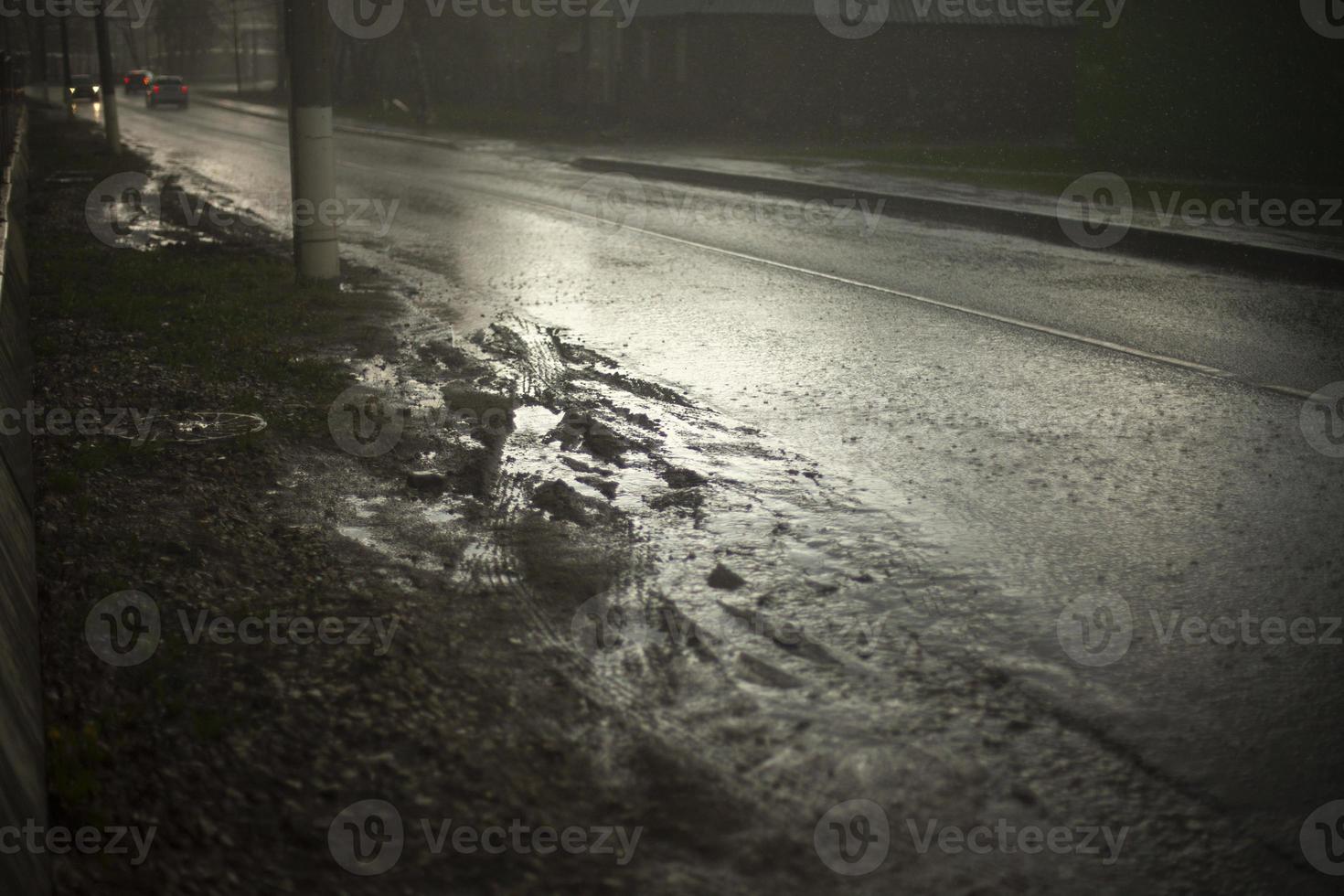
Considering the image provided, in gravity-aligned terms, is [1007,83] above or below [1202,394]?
above

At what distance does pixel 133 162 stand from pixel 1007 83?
22860 millimetres

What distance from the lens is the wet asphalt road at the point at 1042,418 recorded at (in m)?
3.63

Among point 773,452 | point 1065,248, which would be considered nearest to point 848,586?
point 773,452

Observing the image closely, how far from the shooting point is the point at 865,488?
17.3ft

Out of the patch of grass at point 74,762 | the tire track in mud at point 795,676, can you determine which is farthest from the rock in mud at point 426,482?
the patch of grass at point 74,762

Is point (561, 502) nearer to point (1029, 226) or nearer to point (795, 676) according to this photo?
point (795, 676)

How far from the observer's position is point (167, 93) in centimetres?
5138

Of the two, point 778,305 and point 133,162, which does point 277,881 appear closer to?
point 778,305

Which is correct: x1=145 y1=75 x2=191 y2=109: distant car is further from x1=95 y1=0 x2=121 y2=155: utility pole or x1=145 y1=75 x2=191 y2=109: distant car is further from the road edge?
the road edge

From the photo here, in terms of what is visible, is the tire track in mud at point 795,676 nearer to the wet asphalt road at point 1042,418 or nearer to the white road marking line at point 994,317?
the wet asphalt road at point 1042,418

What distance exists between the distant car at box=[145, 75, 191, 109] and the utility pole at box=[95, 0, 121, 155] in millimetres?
30537

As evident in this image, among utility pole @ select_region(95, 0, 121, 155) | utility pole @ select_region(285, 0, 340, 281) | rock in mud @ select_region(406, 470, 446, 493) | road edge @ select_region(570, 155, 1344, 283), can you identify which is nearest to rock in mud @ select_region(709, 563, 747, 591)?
rock in mud @ select_region(406, 470, 446, 493)

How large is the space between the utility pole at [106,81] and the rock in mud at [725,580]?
73.3ft

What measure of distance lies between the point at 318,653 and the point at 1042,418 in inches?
167
